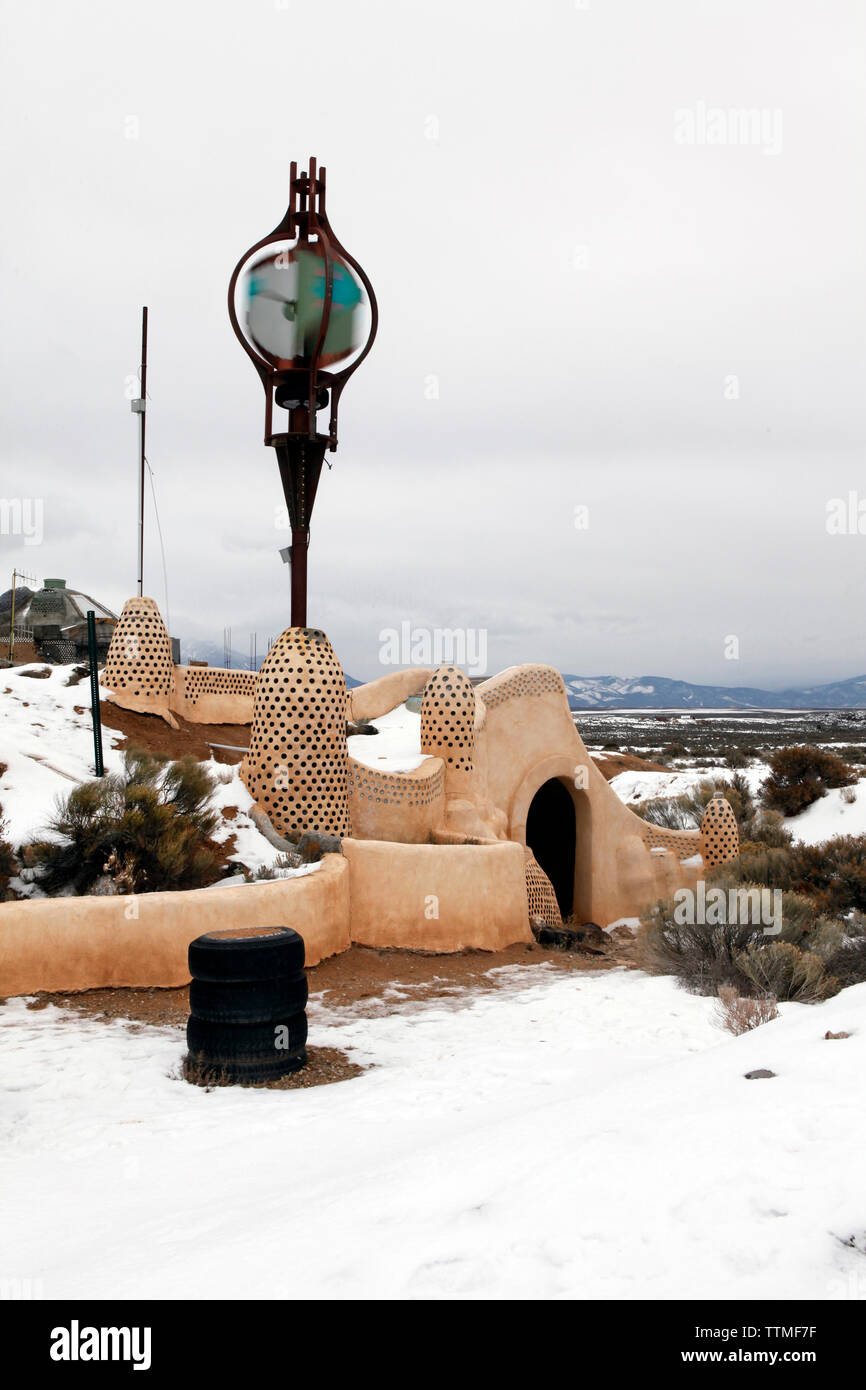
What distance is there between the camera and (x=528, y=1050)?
787 cm

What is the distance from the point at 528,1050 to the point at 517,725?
10.3 metres

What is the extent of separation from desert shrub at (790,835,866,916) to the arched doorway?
4084 mm

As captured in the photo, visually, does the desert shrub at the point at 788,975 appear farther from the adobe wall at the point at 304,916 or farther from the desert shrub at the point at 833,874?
the desert shrub at the point at 833,874

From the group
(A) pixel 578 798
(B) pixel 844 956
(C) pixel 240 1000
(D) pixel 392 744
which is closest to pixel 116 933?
(C) pixel 240 1000

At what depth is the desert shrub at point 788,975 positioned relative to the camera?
9.19 m

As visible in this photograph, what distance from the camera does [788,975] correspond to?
937 cm

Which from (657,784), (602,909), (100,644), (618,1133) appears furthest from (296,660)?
(657,784)

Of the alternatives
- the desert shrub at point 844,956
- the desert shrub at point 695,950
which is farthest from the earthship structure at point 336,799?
the desert shrub at point 844,956

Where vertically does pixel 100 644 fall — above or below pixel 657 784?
above

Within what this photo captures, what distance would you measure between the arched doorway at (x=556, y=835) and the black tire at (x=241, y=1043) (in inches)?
506

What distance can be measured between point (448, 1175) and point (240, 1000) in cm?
327
